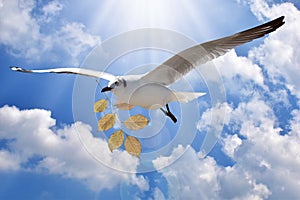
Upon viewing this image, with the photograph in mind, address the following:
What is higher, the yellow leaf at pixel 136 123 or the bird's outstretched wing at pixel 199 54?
the bird's outstretched wing at pixel 199 54

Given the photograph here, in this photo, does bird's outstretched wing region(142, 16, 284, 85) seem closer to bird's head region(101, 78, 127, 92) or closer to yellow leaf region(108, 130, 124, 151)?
bird's head region(101, 78, 127, 92)

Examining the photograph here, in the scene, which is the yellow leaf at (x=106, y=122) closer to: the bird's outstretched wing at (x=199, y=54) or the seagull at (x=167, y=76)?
the seagull at (x=167, y=76)

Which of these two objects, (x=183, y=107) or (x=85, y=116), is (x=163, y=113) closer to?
(x=183, y=107)

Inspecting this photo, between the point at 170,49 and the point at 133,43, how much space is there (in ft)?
0.51

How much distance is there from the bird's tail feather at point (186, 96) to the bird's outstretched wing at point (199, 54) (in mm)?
67

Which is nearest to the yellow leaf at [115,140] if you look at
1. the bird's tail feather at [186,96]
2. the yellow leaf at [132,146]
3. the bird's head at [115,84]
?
the yellow leaf at [132,146]

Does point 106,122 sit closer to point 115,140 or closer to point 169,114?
point 115,140

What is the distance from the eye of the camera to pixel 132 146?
97 cm

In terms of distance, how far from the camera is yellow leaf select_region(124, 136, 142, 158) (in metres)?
0.96

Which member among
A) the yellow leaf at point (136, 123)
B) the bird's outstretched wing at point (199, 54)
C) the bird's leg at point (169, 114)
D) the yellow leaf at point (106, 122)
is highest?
the bird's outstretched wing at point (199, 54)

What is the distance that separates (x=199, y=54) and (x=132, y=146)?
0.44 meters

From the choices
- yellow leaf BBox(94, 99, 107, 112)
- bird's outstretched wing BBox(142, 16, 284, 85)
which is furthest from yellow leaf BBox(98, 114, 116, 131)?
bird's outstretched wing BBox(142, 16, 284, 85)

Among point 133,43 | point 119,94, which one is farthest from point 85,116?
point 133,43

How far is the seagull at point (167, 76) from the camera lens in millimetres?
1057
